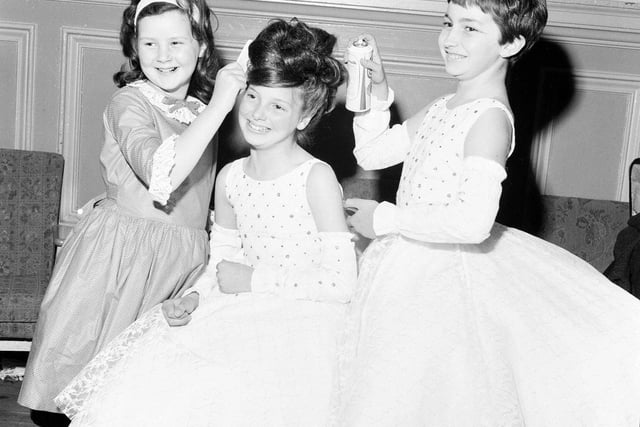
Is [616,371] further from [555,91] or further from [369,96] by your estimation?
[555,91]

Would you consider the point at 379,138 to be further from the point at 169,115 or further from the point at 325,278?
the point at 169,115

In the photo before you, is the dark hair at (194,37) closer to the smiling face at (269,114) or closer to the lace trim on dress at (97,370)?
the smiling face at (269,114)

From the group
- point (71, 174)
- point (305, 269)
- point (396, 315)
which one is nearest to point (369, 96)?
point (305, 269)

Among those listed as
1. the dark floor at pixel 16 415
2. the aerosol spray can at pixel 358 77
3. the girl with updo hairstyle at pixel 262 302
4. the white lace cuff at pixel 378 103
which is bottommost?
the dark floor at pixel 16 415

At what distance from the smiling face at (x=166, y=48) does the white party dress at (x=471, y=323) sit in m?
0.73

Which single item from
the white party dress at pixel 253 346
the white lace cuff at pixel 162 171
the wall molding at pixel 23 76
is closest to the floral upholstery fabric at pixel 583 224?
the white party dress at pixel 253 346

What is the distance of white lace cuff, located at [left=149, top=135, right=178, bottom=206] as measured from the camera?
2.15 meters

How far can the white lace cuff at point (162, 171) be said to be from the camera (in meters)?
2.15

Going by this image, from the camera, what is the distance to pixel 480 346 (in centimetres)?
183

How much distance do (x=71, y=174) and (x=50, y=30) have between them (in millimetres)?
516

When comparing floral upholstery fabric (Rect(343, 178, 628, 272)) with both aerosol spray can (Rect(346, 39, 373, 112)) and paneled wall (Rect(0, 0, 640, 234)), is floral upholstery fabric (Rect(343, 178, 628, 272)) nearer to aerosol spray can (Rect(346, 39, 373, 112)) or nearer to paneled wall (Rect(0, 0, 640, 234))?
paneled wall (Rect(0, 0, 640, 234))

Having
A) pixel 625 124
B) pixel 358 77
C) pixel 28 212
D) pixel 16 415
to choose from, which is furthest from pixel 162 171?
pixel 625 124

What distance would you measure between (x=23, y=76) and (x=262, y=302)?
5.41 feet

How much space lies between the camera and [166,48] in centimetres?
239
